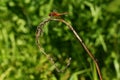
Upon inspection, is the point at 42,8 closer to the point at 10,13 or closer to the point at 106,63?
the point at 10,13

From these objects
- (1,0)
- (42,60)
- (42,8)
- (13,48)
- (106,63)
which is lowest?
(106,63)

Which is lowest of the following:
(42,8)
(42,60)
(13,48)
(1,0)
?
(42,60)

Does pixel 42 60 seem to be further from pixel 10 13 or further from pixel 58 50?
pixel 10 13

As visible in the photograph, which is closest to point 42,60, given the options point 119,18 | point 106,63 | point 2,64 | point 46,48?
point 46,48

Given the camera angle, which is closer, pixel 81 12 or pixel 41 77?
pixel 41 77

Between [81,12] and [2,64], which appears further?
[81,12]

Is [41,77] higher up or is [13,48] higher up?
[13,48]
